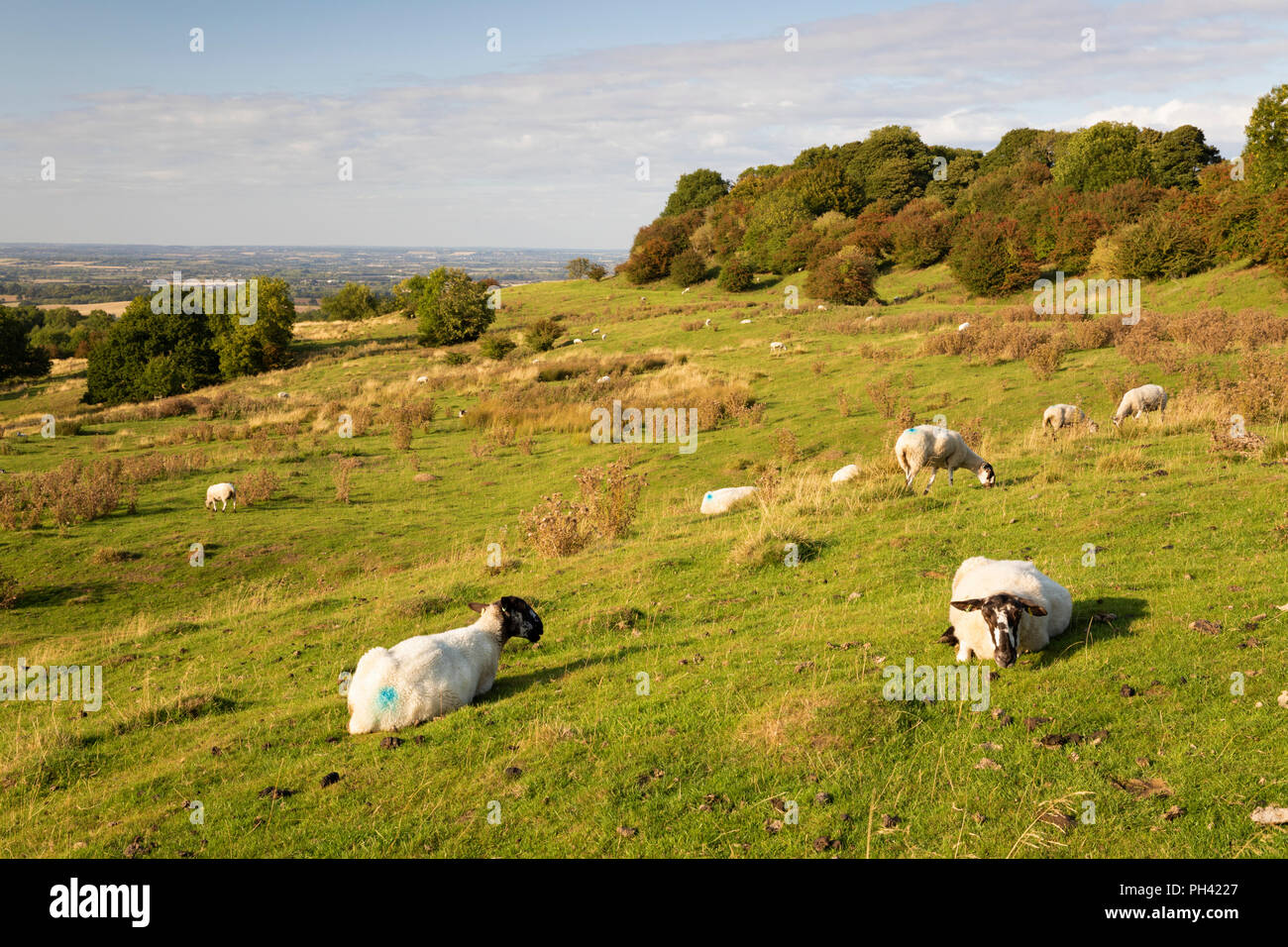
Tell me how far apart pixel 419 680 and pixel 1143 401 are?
20547 millimetres

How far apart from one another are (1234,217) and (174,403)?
197 ft

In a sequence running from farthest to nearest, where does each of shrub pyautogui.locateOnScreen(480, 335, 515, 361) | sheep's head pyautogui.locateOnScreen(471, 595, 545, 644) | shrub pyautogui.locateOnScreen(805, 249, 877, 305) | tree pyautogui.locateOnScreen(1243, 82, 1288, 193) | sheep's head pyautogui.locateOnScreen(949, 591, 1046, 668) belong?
shrub pyautogui.locateOnScreen(805, 249, 877, 305) < shrub pyautogui.locateOnScreen(480, 335, 515, 361) < tree pyautogui.locateOnScreen(1243, 82, 1288, 193) < sheep's head pyautogui.locateOnScreen(471, 595, 545, 644) < sheep's head pyautogui.locateOnScreen(949, 591, 1046, 668)

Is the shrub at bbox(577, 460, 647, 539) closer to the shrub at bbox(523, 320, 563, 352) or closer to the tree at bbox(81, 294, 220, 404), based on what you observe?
the shrub at bbox(523, 320, 563, 352)

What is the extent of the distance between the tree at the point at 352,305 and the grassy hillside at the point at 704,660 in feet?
239

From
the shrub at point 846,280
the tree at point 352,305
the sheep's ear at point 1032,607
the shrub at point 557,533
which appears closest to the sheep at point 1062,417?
the shrub at point 557,533

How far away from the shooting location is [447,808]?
6348mm

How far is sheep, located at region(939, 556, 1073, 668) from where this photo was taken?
7.58 metres

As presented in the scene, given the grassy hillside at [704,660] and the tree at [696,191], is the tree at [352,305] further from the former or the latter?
the grassy hillside at [704,660]

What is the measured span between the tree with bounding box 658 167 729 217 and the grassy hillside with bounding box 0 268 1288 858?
3771 inches

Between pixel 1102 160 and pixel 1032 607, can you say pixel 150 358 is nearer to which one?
pixel 1032 607

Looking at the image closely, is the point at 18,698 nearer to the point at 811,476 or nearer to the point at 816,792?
the point at 816,792

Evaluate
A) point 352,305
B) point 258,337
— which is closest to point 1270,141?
point 258,337

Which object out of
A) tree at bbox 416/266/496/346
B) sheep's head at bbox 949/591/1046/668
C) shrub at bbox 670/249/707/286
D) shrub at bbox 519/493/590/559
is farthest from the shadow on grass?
shrub at bbox 670/249/707/286

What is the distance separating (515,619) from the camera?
958 cm
